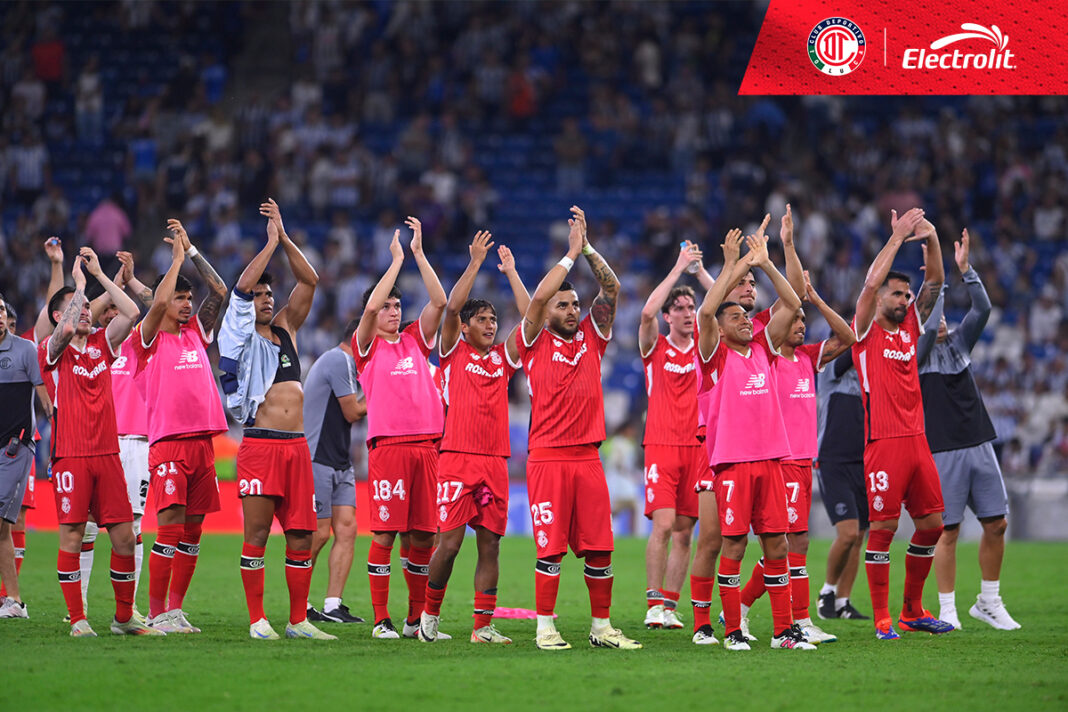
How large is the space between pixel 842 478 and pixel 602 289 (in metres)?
3.99

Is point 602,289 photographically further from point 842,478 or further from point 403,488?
point 842,478

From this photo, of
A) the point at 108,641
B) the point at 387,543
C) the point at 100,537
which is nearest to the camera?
the point at 108,641

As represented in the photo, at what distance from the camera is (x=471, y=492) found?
11.0m

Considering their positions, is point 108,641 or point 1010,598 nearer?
point 108,641

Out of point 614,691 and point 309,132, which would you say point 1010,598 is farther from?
point 309,132

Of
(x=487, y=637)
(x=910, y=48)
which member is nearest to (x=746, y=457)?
(x=487, y=637)

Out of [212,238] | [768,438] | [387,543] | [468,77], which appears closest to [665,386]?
[768,438]

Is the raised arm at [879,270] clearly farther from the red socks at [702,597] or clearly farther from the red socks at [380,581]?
the red socks at [380,581]

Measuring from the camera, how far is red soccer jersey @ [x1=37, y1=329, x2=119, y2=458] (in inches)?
434

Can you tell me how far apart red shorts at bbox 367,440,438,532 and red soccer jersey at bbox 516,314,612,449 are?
4.03 ft

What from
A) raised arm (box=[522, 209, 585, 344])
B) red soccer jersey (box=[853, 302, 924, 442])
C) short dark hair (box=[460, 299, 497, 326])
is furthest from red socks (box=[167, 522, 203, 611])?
red soccer jersey (box=[853, 302, 924, 442])

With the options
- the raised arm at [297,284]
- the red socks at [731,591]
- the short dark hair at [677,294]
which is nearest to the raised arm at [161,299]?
the raised arm at [297,284]

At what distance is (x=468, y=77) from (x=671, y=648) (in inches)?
967

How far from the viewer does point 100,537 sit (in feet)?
69.1
